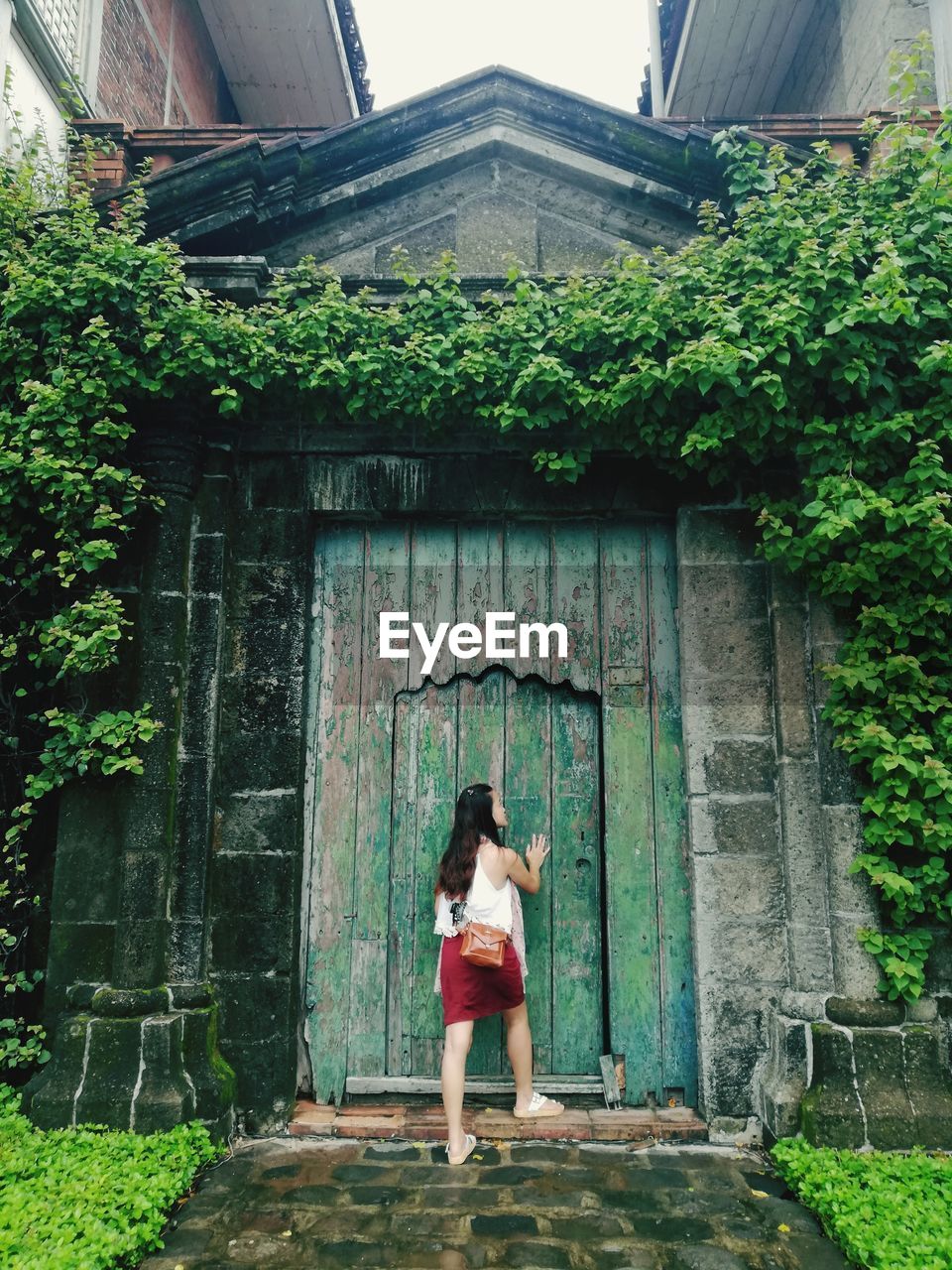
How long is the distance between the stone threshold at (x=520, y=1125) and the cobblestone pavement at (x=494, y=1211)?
7cm

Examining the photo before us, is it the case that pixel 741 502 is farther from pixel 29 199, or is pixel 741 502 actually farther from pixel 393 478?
pixel 29 199

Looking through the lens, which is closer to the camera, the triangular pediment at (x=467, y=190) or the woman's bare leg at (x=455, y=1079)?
the woman's bare leg at (x=455, y=1079)

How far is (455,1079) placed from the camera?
3652 mm

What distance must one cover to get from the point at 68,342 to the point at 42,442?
1.53ft

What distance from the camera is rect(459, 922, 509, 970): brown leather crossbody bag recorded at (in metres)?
3.68

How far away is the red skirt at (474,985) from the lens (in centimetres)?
375

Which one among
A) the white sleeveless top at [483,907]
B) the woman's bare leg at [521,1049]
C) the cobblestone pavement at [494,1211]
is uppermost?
Answer: the white sleeveless top at [483,907]

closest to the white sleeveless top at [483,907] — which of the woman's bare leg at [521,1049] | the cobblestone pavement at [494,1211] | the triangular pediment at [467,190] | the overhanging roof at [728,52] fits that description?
the woman's bare leg at [521,1049]

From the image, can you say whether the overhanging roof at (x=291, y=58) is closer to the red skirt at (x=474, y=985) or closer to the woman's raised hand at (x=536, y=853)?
the woman's raised hand at (x=536, y=853)

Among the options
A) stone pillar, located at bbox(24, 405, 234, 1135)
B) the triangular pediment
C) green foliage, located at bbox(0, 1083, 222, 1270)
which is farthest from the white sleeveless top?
the triangular pediment

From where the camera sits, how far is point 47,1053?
3840 millimetres

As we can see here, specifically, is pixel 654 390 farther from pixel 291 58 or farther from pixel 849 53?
pixel 291 58

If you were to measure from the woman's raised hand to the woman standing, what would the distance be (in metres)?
0.06

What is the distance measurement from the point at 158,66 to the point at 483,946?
281 inches
